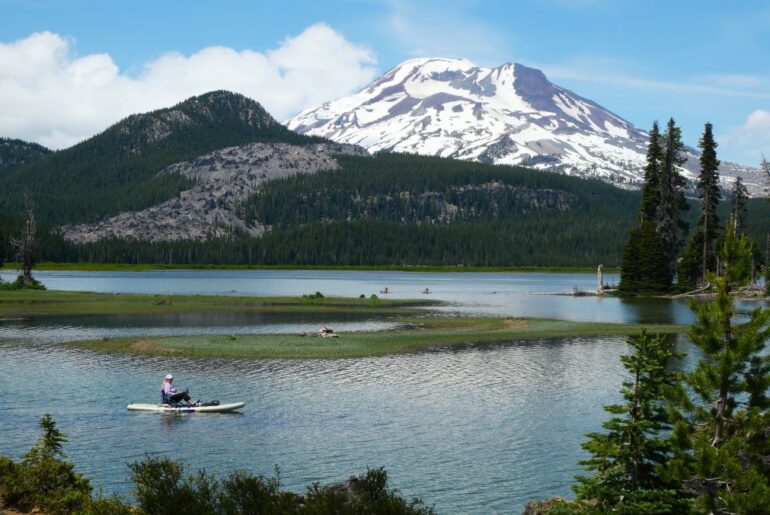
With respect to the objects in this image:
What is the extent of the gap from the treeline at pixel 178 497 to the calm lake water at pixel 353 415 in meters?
4.29

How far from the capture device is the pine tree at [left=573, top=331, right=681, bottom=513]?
18797mm

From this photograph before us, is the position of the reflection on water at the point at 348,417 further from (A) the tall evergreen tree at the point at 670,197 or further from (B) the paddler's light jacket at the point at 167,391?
(A) the tall evergreen tree at the point at 670,197

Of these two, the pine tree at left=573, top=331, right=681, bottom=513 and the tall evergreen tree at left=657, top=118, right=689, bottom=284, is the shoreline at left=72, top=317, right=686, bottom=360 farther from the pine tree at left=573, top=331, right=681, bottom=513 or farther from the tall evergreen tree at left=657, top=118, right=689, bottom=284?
the tall evergreen tree at left=657, top=118, right=689, bottom=284

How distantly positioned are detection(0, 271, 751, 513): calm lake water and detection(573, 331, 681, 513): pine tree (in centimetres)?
802

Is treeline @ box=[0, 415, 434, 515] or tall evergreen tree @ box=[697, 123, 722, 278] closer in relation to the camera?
treeline @ box=[0, 415, 434, 515]

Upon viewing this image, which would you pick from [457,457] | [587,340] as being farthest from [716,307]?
[587,340]

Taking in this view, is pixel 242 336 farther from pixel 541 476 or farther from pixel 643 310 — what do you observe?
pixel 643 310

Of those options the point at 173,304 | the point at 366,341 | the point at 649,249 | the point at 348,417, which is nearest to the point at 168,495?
the point at 348,417

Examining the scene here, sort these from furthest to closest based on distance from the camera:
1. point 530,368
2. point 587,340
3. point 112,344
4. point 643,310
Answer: point 643,310 → point 587,340 → point 112,344 → point 530,368

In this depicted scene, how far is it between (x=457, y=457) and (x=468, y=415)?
7.53 m

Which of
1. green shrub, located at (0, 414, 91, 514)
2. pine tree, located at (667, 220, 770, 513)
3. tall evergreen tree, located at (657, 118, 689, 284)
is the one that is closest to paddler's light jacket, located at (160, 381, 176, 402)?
green shrub, located at (0, 414, 91, 514)

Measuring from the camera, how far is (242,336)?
69812 millimetres

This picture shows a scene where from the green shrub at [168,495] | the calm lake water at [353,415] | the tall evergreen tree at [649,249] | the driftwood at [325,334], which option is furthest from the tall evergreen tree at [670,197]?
the green shrub at [168,495]

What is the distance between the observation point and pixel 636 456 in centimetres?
1928
